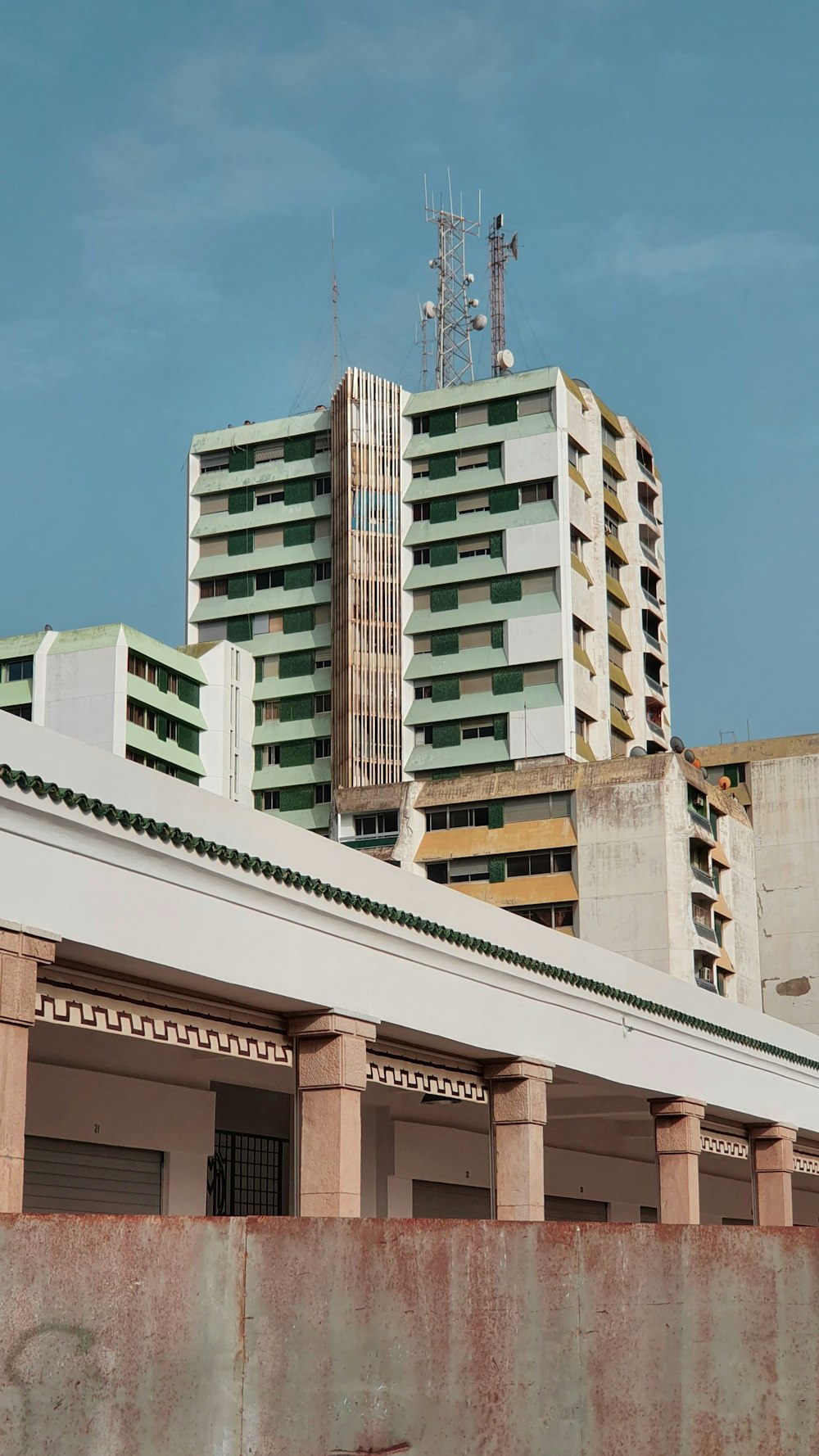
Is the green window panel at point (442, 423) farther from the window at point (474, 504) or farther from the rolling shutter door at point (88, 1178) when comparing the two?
the rolling shutter door at point (88, 1178)

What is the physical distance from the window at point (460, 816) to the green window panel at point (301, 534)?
17.6 m

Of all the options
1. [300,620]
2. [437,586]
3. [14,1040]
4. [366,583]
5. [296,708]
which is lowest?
[14,1040]

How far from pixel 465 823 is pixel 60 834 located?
58813 mm

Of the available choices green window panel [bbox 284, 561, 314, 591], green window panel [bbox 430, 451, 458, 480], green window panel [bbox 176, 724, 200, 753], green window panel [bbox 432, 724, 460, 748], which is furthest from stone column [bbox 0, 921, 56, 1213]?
green window panel [bbox 284, 561, 314, 591]

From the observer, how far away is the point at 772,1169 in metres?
32.4

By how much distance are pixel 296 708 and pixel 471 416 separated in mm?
16086

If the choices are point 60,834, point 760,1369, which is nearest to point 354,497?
point 60,834

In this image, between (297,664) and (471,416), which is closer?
(471,416)

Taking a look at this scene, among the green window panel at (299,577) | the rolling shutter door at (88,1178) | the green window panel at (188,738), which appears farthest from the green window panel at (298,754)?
the rolling shutter door at (88,1178)

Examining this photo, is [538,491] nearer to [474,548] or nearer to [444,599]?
[474,548]

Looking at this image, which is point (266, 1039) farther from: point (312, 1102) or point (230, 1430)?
point (230, 1430)

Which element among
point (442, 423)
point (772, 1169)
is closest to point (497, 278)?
point (442, 423)

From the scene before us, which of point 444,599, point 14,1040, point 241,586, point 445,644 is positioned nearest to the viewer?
point 14,1040

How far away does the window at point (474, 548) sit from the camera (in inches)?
3196
